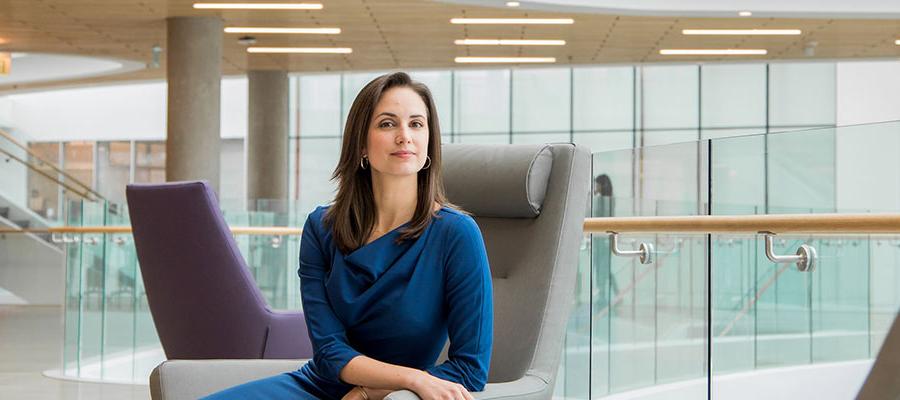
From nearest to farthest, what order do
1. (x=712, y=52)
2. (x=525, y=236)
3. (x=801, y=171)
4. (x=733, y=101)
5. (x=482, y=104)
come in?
(x=525, y=236)
(x=801, y=171)
(x=712, y=52)
(x=733, y=101)
(x=482, y=104)

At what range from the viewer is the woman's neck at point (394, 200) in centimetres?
244

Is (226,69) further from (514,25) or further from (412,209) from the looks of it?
(412,209)

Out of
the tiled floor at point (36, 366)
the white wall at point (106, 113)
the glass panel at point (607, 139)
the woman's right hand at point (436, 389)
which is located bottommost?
the tiled floor at point (36, 366)

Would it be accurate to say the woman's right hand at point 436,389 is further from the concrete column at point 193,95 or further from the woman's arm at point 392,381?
the concrete column at point 193,95

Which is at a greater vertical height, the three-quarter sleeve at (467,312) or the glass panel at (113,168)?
the glass panel at (113,168)

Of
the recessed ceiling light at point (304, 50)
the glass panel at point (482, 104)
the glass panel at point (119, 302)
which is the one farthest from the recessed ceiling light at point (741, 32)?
the glass panel at point (119, 302)

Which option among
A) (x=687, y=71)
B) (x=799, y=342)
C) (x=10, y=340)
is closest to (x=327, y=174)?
(x=687, y=71)

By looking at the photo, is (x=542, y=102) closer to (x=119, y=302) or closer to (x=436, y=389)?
(x=119, y=302)

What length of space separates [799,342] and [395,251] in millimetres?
2946

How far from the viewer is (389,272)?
2.35m

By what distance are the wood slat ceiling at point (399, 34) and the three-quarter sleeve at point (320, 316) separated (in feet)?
26.8

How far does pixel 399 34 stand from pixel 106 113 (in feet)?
30.8

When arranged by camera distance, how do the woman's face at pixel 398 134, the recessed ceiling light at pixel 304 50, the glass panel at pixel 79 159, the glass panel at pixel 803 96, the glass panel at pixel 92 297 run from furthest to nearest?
1. the glass panel at pixel 79 159
2. the glass panel at pixel 803 96
3. the recessed ceiling light at pixel 304 50
4. the glass panel at pixel 92 297
5. the woman's face at pixel 398 134

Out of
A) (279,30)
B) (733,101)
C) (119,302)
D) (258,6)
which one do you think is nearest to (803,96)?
(733,101)
